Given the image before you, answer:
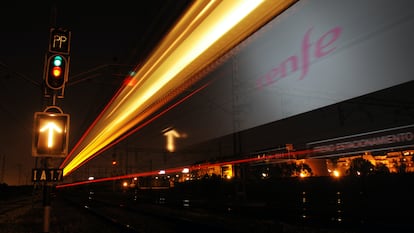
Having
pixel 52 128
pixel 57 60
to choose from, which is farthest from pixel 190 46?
pixel 52 128

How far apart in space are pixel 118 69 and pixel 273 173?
29.4m

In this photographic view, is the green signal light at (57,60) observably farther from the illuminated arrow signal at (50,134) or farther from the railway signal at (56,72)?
the illuminated arrow signal at (50,134)

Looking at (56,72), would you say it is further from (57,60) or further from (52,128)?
(52,128)

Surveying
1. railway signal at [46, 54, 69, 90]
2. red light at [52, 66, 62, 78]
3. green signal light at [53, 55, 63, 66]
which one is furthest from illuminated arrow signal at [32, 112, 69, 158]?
green signal light at [53, 55, 63, 66]

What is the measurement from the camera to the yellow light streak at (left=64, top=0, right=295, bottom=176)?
7.14 metres

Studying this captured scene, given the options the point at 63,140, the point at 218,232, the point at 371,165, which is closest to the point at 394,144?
the point at 218,232

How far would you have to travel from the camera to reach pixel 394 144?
11594 mm

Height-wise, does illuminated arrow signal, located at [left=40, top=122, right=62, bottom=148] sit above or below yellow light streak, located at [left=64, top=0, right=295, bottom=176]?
below

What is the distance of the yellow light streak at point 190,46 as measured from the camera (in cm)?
714

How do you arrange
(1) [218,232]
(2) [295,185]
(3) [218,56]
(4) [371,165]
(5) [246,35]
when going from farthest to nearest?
(4) [371,165] < (2) [295,185] < (1) [218,232] < (3) [218,56] < (5) [246,35]

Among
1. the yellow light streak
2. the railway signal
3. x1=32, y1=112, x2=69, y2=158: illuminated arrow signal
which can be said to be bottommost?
x1=32, y1=112, x2=69, y2=158: illuminated arrow signal

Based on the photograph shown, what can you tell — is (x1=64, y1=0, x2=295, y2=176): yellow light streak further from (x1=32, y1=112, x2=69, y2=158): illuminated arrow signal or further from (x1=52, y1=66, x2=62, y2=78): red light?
(x1=32, y1=112, x2=69, y2=158): illuminated arrow signal

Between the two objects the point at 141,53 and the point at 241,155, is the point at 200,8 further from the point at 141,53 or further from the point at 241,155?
the point at 241,155

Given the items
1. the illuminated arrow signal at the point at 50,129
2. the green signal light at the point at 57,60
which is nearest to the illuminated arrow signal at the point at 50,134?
the illuminated arrow signal at the point at 50,129
